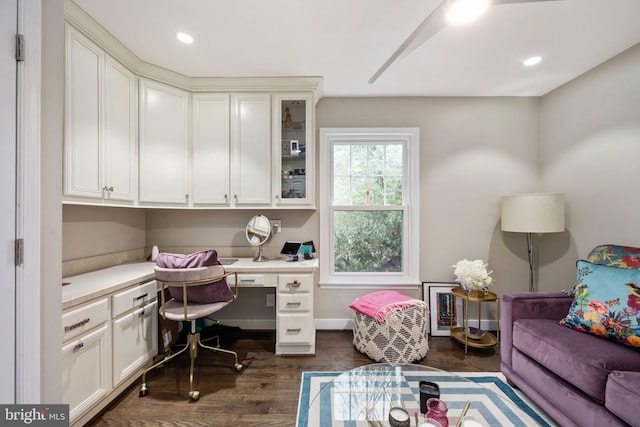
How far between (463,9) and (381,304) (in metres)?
2.11

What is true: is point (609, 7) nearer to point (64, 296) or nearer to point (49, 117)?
point (49, 117)

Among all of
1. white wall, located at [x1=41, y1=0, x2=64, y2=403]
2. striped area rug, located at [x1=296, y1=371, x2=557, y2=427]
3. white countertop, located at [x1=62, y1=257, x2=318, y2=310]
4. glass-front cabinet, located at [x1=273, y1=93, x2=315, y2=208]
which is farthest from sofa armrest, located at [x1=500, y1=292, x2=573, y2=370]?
white wall, located at [x1=41, y1=0, x2=64, y2=403]

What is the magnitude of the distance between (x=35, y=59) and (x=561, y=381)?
123 inches

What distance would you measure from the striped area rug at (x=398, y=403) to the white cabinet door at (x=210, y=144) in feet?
6.39

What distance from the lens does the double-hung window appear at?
2.86 metres

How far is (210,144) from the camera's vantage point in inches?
97.7

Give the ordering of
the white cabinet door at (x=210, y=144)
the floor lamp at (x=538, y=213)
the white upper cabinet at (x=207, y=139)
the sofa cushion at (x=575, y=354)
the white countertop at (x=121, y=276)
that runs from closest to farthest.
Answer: the sofa cushion at (x=575, y=354), the white countertop at (x=121, y=276), the white upper cabinet at (x=207, y=139), the floor lamp at (x=538, y=213), the white cabinet door at (x=210, y=144)

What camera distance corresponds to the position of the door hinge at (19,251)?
101 cm

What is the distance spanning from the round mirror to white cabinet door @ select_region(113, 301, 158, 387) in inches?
Answer: 38.1

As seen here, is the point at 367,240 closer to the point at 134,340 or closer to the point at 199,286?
the point at 199,286

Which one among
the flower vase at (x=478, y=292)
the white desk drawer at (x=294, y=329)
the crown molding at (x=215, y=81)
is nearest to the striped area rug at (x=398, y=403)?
the white desk drawer at (x=294, y=329)

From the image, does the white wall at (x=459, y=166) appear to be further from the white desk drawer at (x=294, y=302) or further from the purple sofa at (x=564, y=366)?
the purple sofa at (x=564, y=366)

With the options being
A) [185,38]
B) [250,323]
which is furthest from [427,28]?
[250,323]

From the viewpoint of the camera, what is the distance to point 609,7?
5.15 feet
